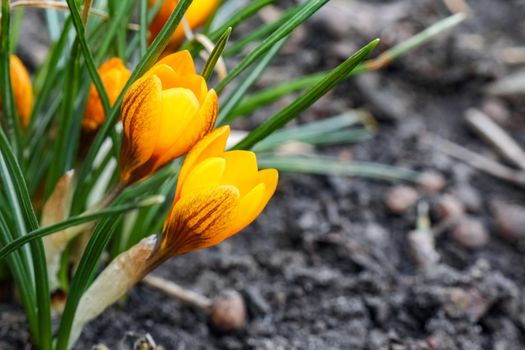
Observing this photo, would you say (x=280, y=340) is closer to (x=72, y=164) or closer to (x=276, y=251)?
(x=276, y=251)

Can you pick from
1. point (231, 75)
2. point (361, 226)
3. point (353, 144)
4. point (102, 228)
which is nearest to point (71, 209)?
point (102, 228)

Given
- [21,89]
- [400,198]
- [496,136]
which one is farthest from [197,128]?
[496,136]

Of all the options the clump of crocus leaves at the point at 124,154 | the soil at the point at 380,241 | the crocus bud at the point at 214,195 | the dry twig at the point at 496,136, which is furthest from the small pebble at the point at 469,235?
the crocus bud at the point at 214,195

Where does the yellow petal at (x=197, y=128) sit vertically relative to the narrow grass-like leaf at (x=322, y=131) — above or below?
below

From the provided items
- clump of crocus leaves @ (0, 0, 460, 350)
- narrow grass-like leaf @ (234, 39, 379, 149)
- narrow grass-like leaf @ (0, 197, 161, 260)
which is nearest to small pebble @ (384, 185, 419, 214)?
clump of crocus leaves @ (0, 0, 460, 350)

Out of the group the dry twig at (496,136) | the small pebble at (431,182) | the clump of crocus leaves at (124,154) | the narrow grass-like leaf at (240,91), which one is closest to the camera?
the clump of crocus leaves at (124,154)

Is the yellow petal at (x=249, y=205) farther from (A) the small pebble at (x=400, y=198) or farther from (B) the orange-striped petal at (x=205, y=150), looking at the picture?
(A) the small pebble at (x=400, y=198)
